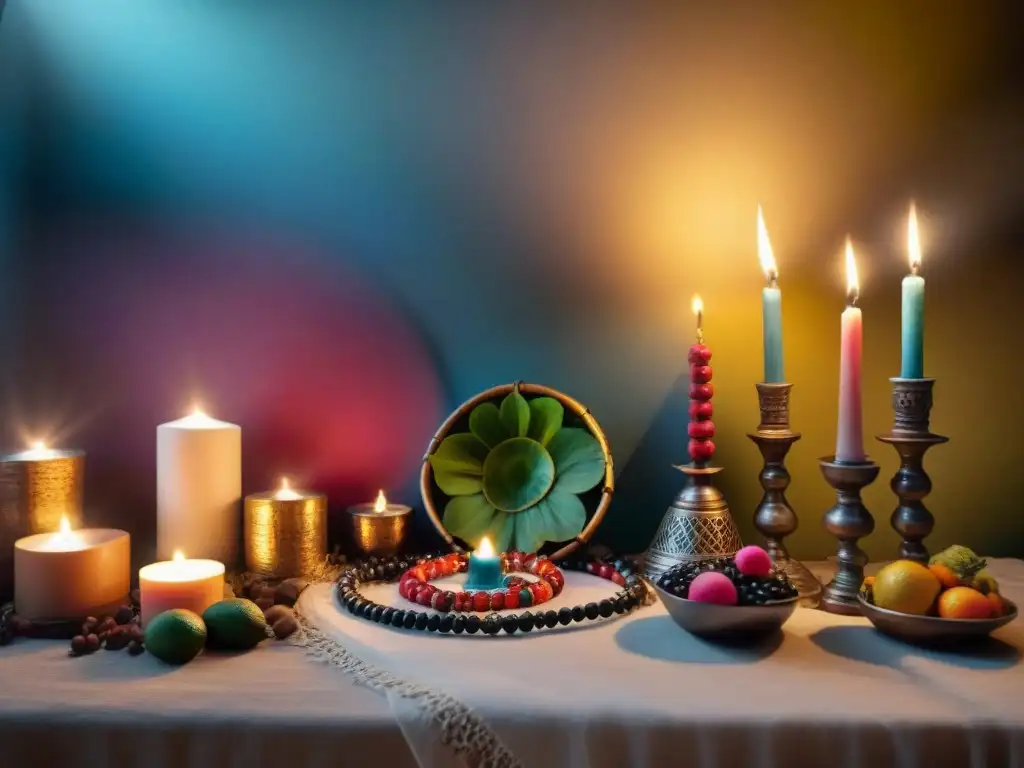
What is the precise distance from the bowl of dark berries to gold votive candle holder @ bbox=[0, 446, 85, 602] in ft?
2.30

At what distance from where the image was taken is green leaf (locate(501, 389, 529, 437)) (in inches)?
44.4

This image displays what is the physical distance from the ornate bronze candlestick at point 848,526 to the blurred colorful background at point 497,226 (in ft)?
0.89

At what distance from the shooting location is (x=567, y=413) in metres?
1.16

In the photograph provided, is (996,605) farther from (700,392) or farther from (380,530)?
(380,530)

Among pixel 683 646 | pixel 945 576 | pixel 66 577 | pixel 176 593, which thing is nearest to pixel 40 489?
pixel 66 577

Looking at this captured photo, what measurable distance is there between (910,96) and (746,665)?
0.89 metres

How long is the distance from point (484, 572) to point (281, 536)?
0.87 feet

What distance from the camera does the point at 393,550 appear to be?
1094 mm

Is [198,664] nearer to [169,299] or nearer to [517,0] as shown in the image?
[169,299]

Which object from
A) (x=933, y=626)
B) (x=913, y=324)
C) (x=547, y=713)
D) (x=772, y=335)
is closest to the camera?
(x=547, y=713)

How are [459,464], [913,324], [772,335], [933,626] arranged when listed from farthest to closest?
1. [459,464]
2. [772,335]
3. [913,324]
4. [933,626]

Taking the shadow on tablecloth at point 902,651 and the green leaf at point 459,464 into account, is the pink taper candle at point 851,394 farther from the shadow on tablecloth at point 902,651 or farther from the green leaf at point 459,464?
the green leaf at point 459,464

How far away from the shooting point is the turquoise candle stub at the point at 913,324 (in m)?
0.92

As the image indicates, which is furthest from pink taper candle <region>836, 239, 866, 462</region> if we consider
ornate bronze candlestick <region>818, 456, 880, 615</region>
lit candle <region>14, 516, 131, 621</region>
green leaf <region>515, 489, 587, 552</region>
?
lit candle <region>14, 516, 131, 621</region>
